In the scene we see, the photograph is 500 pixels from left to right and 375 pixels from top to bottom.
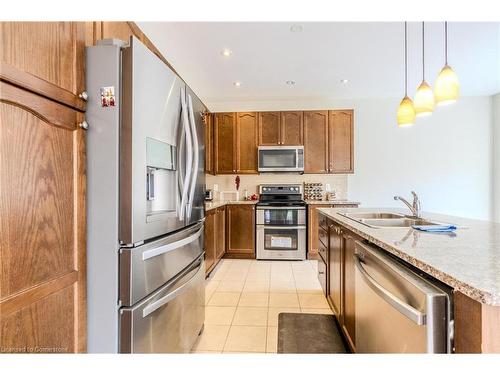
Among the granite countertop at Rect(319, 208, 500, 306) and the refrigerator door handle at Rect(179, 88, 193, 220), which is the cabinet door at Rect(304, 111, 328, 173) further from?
the refrigerator door handle at Rect(179, 88, 193, 220)

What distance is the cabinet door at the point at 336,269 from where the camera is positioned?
185 centimetres

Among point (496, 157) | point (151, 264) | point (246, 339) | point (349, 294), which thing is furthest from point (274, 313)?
point (496, 157)

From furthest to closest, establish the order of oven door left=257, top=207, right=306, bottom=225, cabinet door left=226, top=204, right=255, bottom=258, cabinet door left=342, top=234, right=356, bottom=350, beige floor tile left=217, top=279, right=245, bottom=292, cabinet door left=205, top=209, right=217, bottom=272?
cabinet door left=226, top=204, right=255, bottom=258 → oven door left=257, top=207, right=306, bottom=225 → cabinet door left=205, top=209, right=217, bottom=272 → beige floor tile left=217, top=279, right=245, bottom=292 → cabinet door left=342, top=234, right=356, bottom=350

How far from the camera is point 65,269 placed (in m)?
0.93

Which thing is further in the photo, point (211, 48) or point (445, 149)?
point (445, 149)

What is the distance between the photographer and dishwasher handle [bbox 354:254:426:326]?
2.48 ft

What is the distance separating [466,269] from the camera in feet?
2.39

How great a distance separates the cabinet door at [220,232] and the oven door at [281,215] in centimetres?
55

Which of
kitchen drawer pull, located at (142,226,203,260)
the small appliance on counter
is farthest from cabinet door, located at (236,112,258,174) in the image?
kitchen drawer pull, located at (142,226,203,260)

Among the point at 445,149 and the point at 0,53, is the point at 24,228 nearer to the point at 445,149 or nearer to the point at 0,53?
the point at 0,53

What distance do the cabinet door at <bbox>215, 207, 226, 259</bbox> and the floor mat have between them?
5.06ft

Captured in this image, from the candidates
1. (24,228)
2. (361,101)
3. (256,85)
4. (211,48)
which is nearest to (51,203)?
(24,228)

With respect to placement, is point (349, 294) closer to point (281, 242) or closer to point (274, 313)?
point (274, 313)

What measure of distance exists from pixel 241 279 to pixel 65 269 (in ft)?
8.06
